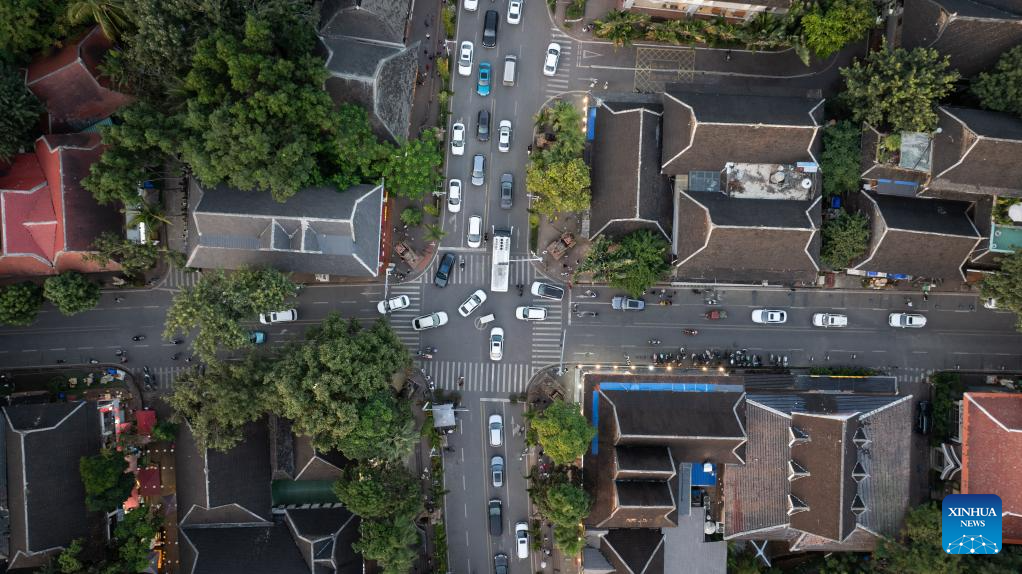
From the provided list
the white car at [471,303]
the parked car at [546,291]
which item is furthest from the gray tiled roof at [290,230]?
the parked car at [546,291]

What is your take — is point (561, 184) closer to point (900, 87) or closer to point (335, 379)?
point (335, 379)

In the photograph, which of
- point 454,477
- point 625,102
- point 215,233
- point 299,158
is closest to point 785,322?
point 625,102

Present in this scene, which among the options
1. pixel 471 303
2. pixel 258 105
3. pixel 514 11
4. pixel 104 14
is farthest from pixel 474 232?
pixel 104 14

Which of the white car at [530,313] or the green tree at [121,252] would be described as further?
the white car at [530,313]

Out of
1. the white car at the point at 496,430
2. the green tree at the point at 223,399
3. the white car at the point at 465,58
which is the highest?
the white car at the point at 465,58

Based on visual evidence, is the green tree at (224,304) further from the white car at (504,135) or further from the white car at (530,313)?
the white car at (504,135)

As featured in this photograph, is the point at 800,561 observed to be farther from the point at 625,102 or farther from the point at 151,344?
the point at 151,344
